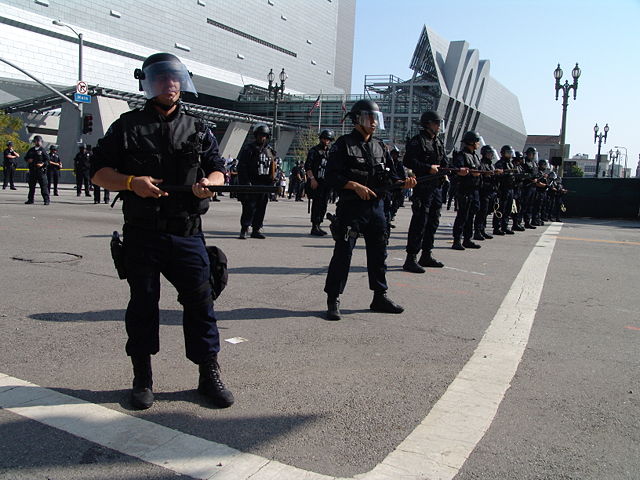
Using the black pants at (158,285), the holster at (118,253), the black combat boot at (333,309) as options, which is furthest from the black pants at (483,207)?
the holster at (118,253)

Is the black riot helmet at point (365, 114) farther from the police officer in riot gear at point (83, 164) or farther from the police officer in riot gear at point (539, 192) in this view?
the police officer in riot gear at point (83, 164)

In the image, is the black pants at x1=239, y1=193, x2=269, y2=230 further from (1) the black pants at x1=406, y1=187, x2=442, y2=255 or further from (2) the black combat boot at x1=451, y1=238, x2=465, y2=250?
(2) the black combat boot at x1=451, y1=238, x2=465, y2=250

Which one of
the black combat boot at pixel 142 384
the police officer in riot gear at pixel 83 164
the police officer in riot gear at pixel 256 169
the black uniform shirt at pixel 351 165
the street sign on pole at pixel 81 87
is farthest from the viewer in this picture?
the street sign on pole at pixel 81 87

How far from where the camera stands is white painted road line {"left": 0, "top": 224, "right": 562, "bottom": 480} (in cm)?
259

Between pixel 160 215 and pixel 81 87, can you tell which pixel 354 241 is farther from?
pixel 81 87

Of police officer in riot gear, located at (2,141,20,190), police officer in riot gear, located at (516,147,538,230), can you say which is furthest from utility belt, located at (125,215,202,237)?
police officer in riot gear, located at (2,141,20,190)

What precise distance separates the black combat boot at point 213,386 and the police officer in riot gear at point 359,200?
201 centimetres

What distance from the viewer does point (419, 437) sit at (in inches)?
117

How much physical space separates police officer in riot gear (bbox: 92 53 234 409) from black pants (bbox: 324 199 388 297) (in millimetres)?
2099

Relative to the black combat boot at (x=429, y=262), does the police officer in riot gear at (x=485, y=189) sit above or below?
above

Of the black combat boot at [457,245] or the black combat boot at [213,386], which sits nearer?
the black combat boot at [213,386]

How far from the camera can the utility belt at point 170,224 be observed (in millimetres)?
3275

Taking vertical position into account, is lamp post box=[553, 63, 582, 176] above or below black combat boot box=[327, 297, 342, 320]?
above

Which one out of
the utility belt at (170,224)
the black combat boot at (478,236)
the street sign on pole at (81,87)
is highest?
the street sign on pole at (81,87)
